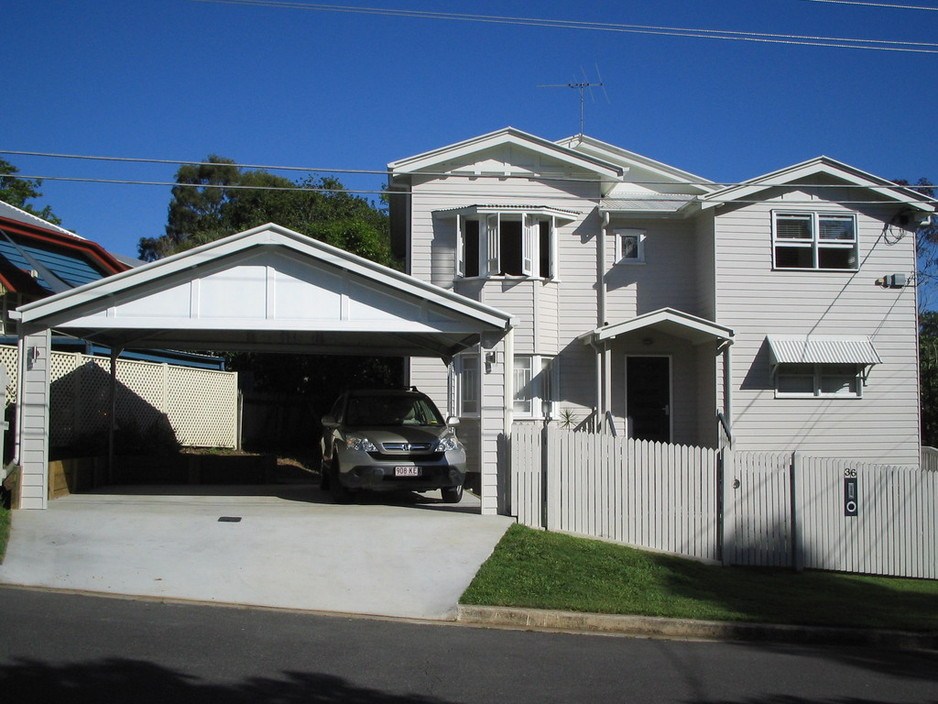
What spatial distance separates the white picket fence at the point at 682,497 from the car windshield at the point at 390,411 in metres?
2.42

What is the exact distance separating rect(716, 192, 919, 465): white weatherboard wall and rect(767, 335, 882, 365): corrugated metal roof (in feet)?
0.56

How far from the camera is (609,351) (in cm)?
1911

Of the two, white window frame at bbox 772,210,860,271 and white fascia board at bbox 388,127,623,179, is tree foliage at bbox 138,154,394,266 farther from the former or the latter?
white window frame at bbox 772,210,860,271

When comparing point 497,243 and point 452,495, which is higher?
point 497,243

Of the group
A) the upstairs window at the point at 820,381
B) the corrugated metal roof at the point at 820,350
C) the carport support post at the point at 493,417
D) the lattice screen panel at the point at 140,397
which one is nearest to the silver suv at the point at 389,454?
the carport support post at the point at 493,417

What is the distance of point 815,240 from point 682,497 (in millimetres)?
9748

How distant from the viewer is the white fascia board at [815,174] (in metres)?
19.5

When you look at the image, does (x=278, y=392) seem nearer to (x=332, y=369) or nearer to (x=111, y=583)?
(x=332, y=369)

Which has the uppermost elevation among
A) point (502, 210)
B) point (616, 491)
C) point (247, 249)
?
point (502, 210)

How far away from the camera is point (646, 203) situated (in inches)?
815

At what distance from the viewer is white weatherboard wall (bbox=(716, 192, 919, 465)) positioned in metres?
19.8

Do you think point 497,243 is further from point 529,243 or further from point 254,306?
point 254,306

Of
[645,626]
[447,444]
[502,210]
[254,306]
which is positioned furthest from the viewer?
[502,210]

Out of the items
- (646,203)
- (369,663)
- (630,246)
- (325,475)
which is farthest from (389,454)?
(646,203)
